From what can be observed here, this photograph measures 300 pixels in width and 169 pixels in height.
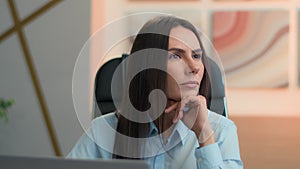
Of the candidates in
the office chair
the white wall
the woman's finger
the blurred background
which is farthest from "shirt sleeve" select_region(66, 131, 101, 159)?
the white wall

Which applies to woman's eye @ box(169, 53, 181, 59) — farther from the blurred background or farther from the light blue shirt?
the blurred background

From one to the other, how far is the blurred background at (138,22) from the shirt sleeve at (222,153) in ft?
5.11

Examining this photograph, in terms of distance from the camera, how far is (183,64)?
60.4 inches

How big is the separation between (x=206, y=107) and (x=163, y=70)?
194 mm

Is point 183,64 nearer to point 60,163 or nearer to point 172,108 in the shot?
point 172,108

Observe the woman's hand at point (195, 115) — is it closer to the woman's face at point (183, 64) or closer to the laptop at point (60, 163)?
the woman's face at point (183, 64)

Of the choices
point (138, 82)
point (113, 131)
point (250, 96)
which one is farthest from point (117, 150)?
point (250, 96)

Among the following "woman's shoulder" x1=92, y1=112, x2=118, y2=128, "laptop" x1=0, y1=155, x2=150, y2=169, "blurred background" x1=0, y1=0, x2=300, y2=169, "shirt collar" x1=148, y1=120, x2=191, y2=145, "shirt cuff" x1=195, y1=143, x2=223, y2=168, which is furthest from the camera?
"blurred background" x1=0, y1=0, x2=300, y2=169

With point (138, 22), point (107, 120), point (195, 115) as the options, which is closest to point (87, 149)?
point (107, 120)

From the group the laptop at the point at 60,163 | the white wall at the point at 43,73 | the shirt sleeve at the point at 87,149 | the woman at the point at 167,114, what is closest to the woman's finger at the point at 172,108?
the woman at the point at 167,114

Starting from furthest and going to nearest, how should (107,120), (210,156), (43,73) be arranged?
(43,73) < (107,120) < (210,156)

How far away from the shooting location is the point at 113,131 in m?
1.71

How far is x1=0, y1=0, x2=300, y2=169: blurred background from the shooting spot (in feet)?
10.6

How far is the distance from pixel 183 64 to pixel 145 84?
17cm
